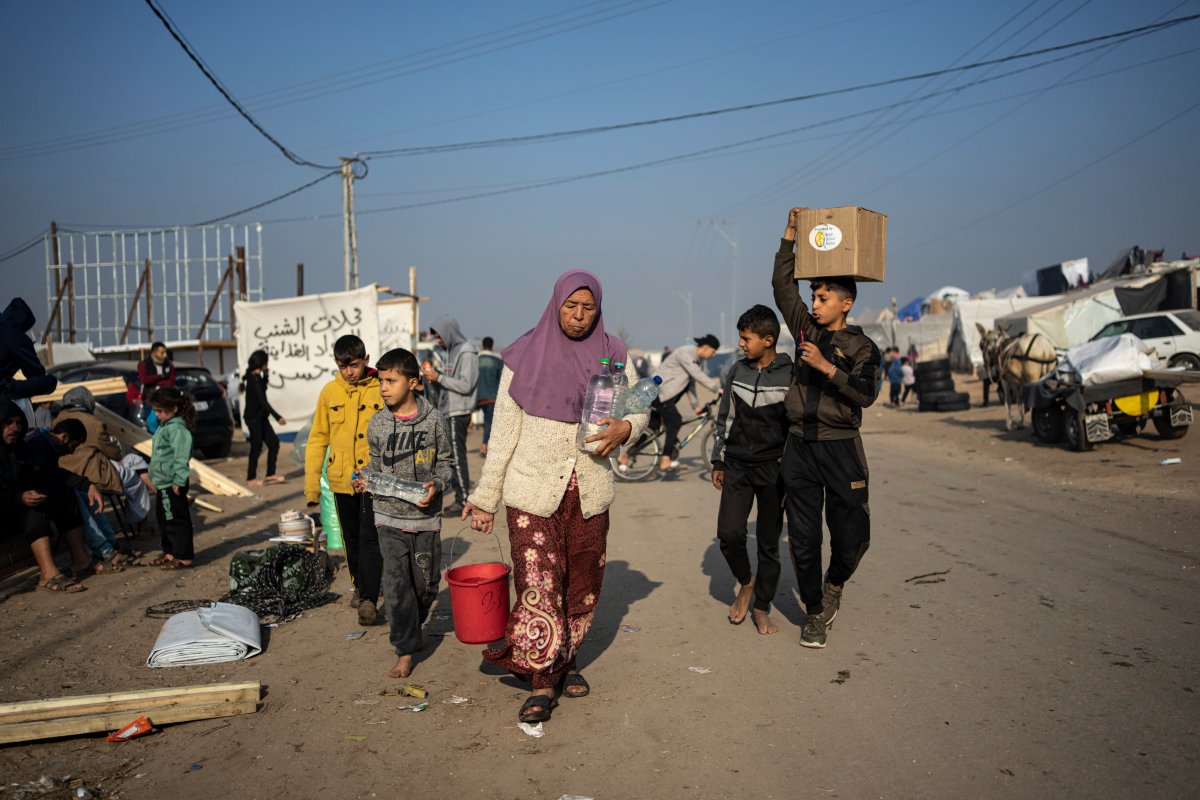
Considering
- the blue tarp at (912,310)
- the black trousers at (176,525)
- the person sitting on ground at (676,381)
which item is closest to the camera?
the black trousers at (176,525)

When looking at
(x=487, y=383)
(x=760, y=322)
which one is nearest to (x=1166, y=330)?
(x=487, y=383)

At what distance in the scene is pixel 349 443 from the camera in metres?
5.82

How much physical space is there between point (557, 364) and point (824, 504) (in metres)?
1.93

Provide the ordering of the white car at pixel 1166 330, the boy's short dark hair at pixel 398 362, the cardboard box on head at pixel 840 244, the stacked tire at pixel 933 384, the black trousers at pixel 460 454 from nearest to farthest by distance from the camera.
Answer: the cardboard box on head at pixel 840 244, the boy's short dark hair at pixel 398 362, the black trousers at pixel 460 454, the white car at pixel 1166 330, the stacked tire at pixel 933 384

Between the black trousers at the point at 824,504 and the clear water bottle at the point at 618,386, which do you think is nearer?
the clear water bottle at the point at 618,386

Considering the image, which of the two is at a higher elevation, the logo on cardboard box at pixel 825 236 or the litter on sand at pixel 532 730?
the logo on cardboard box at pixel 825 236

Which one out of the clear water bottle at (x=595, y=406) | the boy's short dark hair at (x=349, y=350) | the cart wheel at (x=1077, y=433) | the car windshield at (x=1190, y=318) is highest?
the car windshield at (x=1190, y=318)

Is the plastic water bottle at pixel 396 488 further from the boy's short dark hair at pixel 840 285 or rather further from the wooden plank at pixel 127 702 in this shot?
the boy's short dark hair at pixel 840 285

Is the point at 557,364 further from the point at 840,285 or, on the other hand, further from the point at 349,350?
the point at 349,350

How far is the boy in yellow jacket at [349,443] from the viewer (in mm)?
5797

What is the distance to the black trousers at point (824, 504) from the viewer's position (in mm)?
4918

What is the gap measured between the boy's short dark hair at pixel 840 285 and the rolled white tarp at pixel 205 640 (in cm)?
401

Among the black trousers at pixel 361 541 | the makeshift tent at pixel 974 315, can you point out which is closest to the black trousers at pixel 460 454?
the black trousers at pixel 361 541

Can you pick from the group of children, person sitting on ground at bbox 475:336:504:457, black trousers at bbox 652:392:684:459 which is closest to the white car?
black trousers at bbox 652:392:684:459
